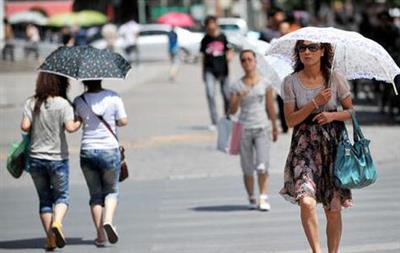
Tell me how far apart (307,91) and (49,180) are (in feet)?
9.55

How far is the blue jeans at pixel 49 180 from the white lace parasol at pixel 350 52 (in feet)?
7.56

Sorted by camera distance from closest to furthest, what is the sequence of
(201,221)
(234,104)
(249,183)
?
(201,221) < (249,183) < (234,104)

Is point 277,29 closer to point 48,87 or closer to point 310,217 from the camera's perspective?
point 48,87

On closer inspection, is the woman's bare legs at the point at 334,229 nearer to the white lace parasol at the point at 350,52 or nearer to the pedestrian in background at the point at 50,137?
the white lace parasol at the point at 350,52

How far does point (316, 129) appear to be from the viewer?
9633 mm

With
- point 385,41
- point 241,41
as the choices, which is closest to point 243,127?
point 241,41

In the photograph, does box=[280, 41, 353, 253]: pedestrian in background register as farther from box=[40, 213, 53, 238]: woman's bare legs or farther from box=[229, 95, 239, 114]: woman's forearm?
box=[229, 95, 239, 114]: woman's forearm

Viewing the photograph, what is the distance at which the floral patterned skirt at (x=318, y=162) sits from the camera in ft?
31.4

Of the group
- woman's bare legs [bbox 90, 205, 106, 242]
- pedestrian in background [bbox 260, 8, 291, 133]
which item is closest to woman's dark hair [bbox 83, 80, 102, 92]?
woman's bare legs [bbox 90, 205, 106, 242]

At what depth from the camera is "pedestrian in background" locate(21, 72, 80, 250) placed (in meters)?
11.5

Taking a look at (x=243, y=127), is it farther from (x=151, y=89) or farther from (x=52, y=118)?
(x=151, y=89)

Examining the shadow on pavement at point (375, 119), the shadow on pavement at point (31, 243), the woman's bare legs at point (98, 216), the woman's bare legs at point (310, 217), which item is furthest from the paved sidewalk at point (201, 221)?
the shadow on pavement at point (375, 119)

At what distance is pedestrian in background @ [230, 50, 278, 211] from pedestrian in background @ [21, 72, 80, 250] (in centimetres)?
288

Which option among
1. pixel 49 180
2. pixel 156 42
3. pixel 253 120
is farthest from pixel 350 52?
pixel 156 42
